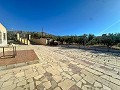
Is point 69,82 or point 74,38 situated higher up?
point 74,38

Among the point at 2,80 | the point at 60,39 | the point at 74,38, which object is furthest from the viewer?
the point at 60,39

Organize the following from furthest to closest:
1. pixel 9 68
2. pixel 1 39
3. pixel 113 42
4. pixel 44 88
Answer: pixel 113 42, pixel 1 39, pixel 9 68, pixel 44 88

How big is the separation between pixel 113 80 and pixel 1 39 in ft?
45.8

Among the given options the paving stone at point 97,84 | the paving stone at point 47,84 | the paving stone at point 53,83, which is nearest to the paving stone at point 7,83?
the paving stone at point 47,84

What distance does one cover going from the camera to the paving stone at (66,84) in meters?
2.68

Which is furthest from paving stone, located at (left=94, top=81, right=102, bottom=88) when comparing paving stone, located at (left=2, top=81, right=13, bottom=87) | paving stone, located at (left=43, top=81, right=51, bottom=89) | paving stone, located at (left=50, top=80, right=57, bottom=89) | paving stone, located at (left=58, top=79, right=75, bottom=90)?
paving stone, located at (left=2, top=81, right=13, bottom=87)

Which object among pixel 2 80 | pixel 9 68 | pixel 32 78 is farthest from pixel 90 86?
pixel 9 68

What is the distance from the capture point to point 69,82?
2.98 meters

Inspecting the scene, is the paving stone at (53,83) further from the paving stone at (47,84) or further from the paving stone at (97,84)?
the paving stone at (97,84)

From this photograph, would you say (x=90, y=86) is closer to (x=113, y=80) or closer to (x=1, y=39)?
(x=113, y=80)

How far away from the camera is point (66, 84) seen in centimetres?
285

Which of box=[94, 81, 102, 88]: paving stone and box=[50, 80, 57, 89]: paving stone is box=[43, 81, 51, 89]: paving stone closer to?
box=[50, 80, 57, 89]: paving stone

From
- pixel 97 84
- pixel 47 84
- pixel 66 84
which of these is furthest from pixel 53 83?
pixel 97 84

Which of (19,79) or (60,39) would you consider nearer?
(19,79)
